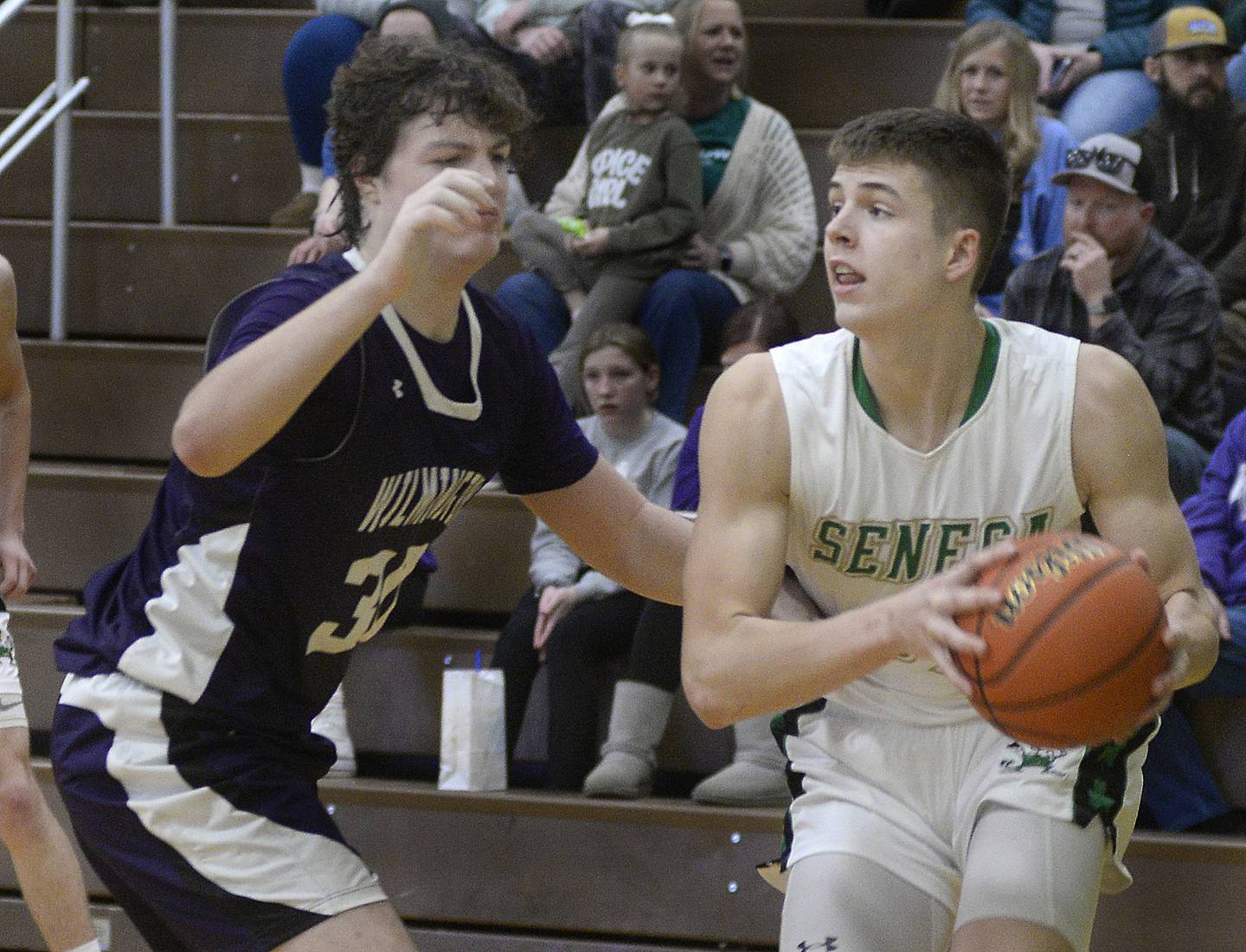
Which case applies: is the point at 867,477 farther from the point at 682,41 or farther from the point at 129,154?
the point at 129,154

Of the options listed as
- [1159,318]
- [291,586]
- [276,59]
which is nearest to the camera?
[291,586]

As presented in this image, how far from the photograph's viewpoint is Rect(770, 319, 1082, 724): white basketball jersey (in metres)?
2.60

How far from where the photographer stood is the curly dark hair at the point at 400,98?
251 centimetres

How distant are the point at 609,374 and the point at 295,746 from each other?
8.12ft

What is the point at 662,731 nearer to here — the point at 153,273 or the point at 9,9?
the point at 153,273

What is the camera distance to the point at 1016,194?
18.0 feet

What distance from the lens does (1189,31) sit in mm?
5559

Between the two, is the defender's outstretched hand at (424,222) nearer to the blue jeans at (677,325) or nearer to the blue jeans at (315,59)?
the blue jeans at (677,325)

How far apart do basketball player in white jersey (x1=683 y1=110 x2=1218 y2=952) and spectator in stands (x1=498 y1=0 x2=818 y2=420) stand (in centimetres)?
261

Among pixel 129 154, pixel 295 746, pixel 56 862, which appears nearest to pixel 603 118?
pixel 129 154

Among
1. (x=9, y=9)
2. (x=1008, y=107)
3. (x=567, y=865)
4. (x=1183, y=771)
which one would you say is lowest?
(x=567, y=865)

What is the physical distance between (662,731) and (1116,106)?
3.05 meters

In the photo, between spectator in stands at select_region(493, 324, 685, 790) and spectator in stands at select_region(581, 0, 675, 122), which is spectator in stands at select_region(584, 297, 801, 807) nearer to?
spectator in stands at select_region(493, 324, 685, 790)

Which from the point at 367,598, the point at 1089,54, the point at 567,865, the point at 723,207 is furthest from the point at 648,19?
the point at 367,598
